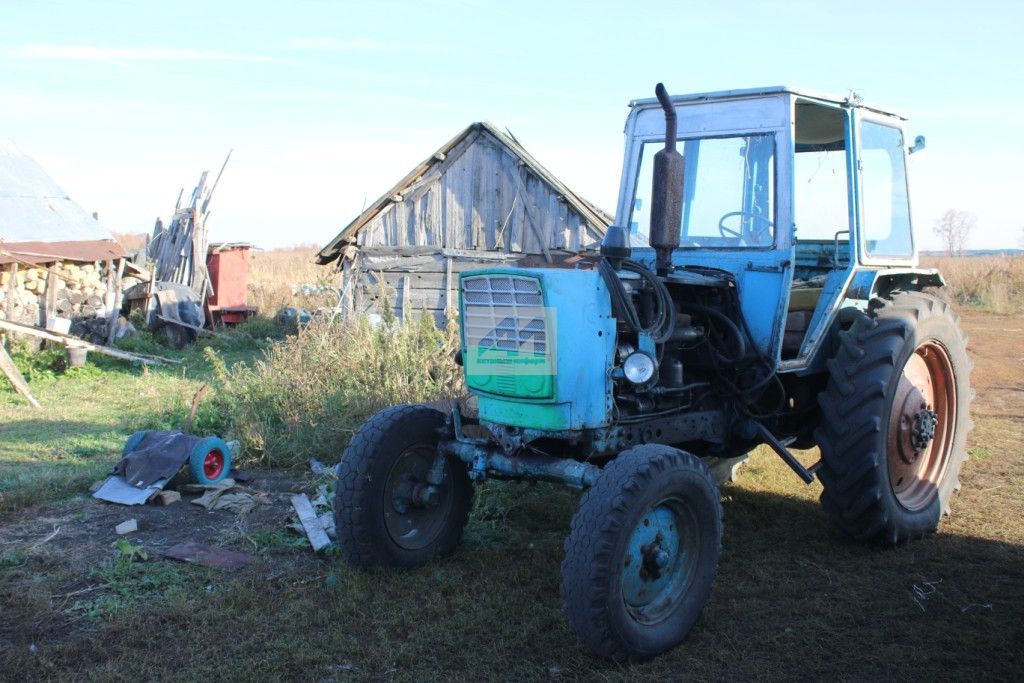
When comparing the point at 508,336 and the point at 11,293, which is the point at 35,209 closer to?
the point at 11,293

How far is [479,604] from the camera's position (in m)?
4.43

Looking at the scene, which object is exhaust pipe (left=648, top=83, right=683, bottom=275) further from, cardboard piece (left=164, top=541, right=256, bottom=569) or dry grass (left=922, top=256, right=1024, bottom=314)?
dry grass (left=922, top=256, right=1024, bottom=314)

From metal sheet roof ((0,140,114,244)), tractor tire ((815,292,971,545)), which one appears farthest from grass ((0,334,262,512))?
tractor tire ((815,292,971,545))

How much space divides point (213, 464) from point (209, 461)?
0.17 feet

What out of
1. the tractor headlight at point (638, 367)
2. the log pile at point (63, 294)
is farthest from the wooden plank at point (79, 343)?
the tractor headlight at point (638, 367)

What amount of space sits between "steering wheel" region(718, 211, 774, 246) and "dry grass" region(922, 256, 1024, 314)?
16.8 metres

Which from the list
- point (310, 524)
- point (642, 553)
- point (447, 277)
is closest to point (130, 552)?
point (310, 524)

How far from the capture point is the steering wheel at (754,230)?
507 cm

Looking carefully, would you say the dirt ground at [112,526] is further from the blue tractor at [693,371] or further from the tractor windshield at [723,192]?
the tractor windshield at [723,192]

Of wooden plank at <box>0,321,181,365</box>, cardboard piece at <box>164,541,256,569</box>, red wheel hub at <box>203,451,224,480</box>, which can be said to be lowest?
cardboard piece at <box>164,541,256,569</box>

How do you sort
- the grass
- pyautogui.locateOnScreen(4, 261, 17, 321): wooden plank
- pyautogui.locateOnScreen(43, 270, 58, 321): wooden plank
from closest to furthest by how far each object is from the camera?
the grass, pyautogui.locateOnScreen(4, 261, 17, 321): wooden plank, pyautogui.locateOnScreen(43, 270, 58, 321): wooden plank

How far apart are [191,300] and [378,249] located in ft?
17.5

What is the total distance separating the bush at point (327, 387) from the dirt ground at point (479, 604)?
4.59 ft

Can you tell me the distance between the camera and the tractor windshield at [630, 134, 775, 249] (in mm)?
5113
